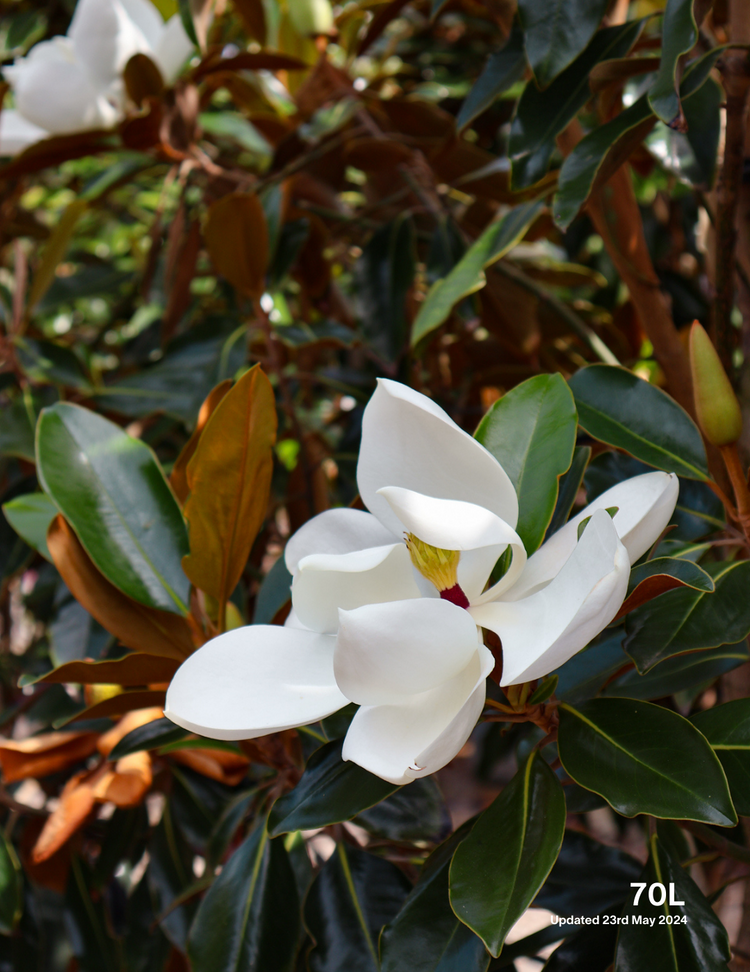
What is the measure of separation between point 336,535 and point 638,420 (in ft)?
0.86

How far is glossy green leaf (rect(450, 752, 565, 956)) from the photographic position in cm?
42

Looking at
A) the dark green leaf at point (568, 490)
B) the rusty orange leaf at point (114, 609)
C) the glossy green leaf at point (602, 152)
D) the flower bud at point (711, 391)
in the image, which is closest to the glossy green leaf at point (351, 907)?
the rusty orange leaf at point (114, 609)

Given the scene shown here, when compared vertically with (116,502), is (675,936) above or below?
below

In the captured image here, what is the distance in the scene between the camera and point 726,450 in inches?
20.2

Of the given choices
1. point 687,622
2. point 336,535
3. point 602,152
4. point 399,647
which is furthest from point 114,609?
point 602,152

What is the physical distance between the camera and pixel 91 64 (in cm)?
99

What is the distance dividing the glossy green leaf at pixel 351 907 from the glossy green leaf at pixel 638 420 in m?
0.43

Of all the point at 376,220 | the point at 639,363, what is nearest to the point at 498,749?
the point at 639,363

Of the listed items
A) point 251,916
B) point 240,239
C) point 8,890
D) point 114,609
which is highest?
point 240,239

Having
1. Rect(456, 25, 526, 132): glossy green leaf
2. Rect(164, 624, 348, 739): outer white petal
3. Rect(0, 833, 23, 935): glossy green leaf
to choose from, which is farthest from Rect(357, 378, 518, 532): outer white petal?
Rect(0, 833, 23, 935): glossy green leaf

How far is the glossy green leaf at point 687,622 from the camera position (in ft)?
1.60

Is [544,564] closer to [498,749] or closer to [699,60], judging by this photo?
[699,60]

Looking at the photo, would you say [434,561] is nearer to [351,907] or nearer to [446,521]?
[446,521]

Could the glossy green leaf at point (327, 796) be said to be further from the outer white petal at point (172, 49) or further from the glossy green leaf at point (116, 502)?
the outer white petal at point (172, 49)
